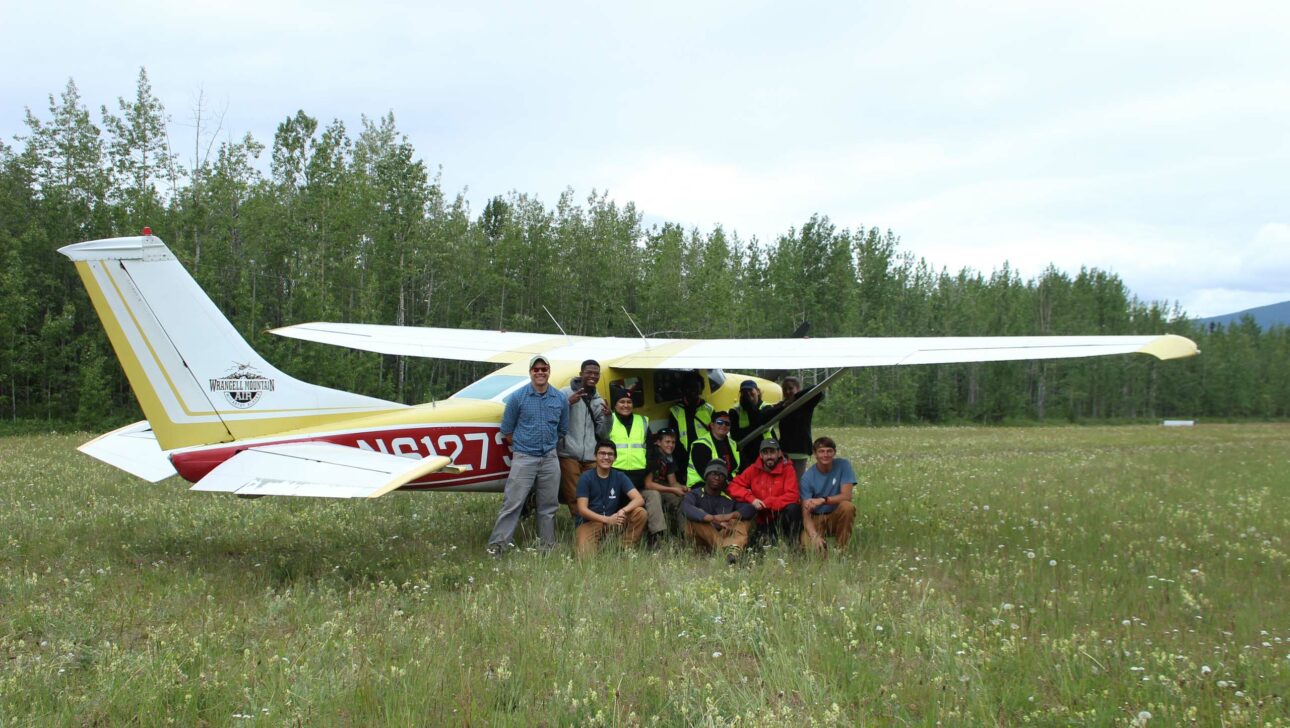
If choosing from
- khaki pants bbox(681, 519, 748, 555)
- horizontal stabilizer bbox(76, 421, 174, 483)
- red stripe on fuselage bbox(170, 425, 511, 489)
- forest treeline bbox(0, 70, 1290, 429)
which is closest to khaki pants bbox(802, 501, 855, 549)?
khaki pants bbox(681, 519, 748, 555)

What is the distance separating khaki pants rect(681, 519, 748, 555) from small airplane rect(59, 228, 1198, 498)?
5.05ft

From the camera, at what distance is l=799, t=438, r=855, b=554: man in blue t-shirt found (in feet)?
24.6

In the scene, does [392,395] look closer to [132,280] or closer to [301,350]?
[301,350]

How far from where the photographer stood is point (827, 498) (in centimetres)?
757

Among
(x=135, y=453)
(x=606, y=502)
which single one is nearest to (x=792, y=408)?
(x=606, y=502)

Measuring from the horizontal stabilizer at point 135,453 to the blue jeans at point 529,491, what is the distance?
2.96 m

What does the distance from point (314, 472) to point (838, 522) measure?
4761mm

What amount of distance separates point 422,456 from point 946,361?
16.4 ft

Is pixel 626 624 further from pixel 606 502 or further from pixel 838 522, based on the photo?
pixel 838 522

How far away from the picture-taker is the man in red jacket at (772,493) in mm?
7730

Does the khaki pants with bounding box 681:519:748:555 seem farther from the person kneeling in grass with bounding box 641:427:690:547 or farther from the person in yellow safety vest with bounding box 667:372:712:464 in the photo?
the person in yellow safety vest with bounding box 667:372:712:464

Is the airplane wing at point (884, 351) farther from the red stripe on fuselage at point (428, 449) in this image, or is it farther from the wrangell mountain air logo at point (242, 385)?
the wrangell mountain air logo at point (242, 385)

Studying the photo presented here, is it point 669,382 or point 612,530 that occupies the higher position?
point 669,382

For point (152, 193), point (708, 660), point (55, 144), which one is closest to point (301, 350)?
point (152, 193)
